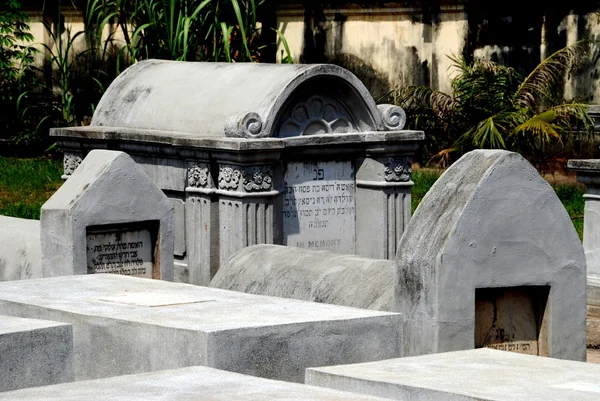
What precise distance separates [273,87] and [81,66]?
32.2 ft

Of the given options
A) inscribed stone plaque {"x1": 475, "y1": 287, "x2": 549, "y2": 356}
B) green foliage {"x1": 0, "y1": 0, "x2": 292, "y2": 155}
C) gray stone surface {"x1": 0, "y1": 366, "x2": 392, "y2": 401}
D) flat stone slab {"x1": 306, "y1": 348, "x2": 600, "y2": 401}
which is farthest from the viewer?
green foliage {"x1": 0, "y1": 0, "x2": 292, "y2": 155}

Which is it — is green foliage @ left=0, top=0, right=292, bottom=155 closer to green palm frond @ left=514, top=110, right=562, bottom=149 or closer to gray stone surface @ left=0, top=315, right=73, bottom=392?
green palm frond @ left=514, top=110, right=562, bottom=149

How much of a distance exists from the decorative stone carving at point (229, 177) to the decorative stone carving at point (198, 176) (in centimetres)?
20

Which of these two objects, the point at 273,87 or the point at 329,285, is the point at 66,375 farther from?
the point at 273,87

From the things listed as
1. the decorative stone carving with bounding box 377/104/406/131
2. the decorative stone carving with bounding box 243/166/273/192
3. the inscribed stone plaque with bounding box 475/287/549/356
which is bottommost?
the inscribed stone plaque with bounding box 475/287/549/356

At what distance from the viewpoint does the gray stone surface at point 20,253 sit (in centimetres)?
879

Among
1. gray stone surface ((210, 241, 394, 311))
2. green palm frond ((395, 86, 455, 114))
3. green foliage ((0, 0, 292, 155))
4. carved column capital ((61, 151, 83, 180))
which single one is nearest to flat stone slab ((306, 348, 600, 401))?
gray stone surface ((210, 241, 394, 311))

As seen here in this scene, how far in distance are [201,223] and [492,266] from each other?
395 centimetres

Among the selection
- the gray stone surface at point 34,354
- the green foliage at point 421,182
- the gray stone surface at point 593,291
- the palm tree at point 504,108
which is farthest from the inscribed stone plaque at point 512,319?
the palm tree at point 504,108

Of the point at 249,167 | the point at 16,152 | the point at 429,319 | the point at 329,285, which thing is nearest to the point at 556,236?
the point at 429,319

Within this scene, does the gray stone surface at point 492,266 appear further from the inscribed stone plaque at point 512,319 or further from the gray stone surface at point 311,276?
the gray stone surface at point 311,276

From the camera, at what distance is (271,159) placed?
9.49 metres

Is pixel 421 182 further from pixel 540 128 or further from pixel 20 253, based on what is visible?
pixel 20 253

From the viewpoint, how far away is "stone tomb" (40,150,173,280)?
820cm
